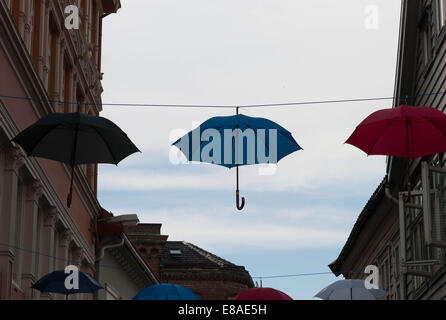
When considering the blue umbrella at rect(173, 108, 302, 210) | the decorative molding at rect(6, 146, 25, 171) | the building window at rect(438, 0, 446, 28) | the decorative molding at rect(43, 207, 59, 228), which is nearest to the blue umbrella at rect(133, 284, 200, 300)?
the decorative molding at rect(6, 146, 25, 171)

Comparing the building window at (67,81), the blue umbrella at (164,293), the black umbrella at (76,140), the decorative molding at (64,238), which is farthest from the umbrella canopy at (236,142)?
the building window at (67,81)

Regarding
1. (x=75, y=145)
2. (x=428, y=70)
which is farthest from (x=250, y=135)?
(x=428, y=70)

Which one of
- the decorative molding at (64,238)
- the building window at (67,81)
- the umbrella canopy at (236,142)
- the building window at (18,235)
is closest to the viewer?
the umbrella canopy at (236,142)

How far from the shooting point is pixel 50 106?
79.2 feet

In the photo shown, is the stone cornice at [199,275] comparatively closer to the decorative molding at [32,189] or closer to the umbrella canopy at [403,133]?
the decorative molding at [32,189]

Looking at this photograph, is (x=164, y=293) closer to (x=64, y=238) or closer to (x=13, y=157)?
(x=13, y=157)

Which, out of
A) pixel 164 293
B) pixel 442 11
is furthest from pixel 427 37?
pixel 164 293

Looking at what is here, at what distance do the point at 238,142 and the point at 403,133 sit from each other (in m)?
2.72

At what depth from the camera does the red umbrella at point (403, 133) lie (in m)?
17.0

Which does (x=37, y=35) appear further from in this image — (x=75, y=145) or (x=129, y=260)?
(x=129, y=260)

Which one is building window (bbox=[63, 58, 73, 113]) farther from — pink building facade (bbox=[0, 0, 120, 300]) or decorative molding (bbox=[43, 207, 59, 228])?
decorative molding (bbox=[43, 207, 59, 228])

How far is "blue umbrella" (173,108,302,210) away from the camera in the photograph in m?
18.1

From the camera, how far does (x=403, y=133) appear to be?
17.7 meters

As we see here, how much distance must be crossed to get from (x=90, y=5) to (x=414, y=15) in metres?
12.0
